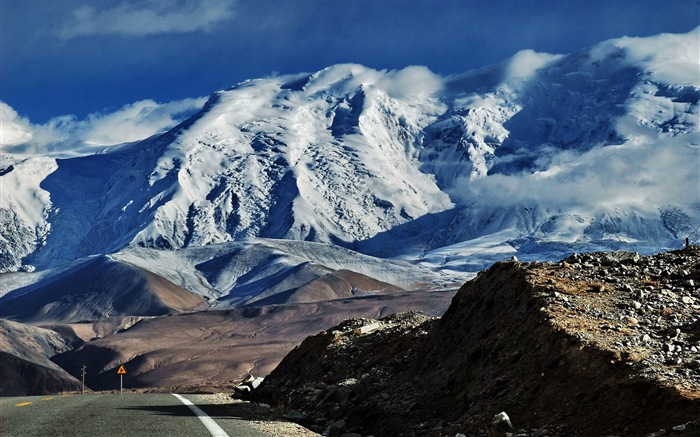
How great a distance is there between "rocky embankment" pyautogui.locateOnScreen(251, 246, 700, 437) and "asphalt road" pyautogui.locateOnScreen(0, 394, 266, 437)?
11.0 feet

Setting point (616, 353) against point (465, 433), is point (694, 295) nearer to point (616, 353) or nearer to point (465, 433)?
point (616, 353)

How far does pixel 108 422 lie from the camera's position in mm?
16984

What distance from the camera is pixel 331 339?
108 ft

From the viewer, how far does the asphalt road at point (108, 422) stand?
15.2 m

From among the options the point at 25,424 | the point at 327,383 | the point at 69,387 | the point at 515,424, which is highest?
the point at 25,424

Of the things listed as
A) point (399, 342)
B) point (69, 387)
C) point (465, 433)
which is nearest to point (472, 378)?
point (465, 433)

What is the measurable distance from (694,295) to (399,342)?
9881 millimetres

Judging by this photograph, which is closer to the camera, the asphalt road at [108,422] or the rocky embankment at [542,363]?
the rocky embankment at [542,363]

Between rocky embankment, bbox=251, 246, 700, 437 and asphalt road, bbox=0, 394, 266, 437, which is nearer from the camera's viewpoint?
rocky embankment, bbox=251, 246, 700, 437

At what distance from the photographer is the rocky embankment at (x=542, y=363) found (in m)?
14.3

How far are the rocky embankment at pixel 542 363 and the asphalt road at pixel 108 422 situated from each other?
3.36 meters

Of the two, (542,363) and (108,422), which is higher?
(108,422)

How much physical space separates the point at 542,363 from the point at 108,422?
7.77 metres

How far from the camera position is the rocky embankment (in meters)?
14.3
